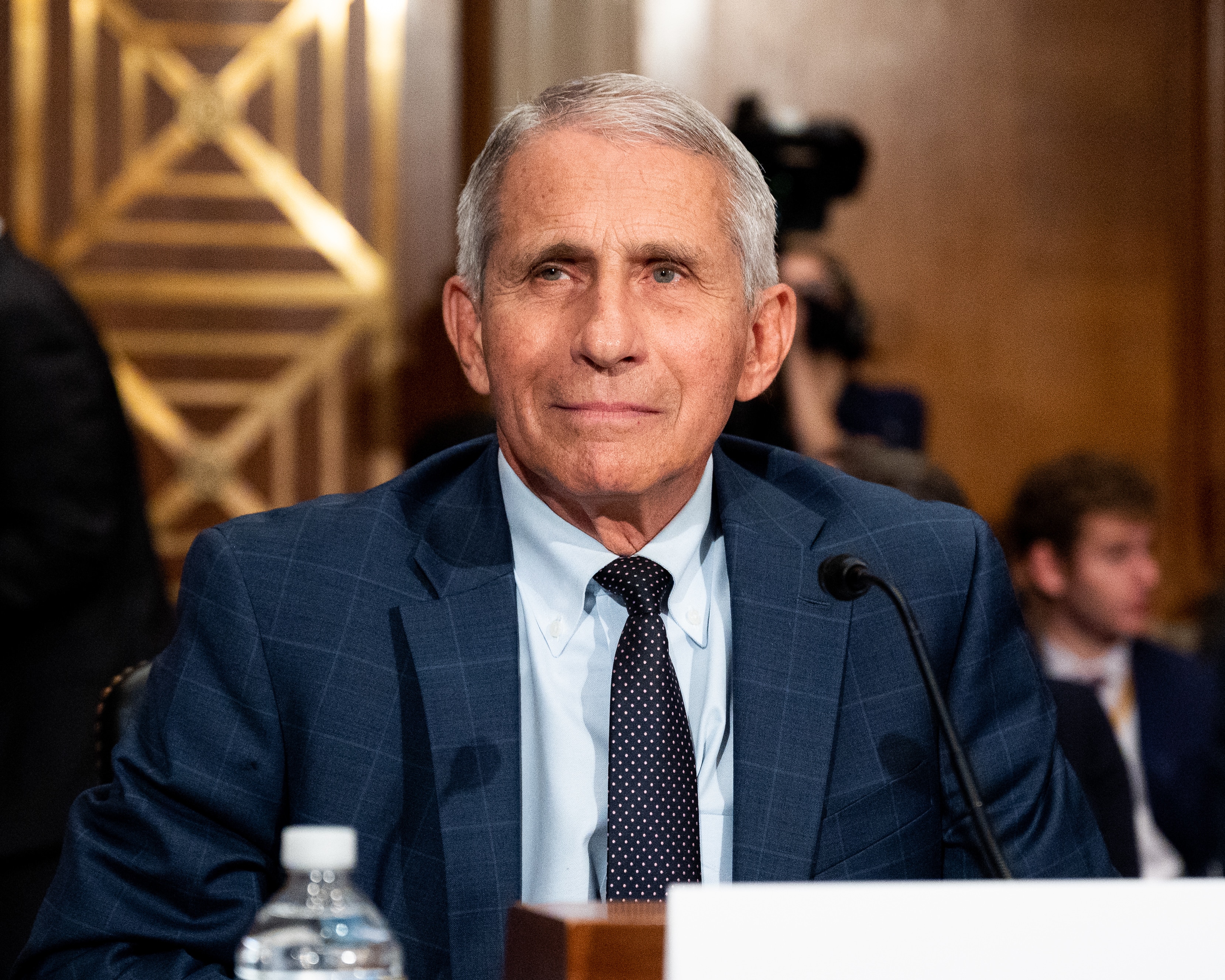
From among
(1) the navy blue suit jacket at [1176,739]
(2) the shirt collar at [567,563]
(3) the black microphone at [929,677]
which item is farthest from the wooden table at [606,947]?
(1) the navy blue suit jacket at [1176,739]

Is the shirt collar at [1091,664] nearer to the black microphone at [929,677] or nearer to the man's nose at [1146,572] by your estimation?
the man's nose at [1146,572]

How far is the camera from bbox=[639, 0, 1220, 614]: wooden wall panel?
15.3ft

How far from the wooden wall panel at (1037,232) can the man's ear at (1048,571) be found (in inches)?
42.9

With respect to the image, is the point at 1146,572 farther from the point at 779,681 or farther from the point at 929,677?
the point at 929,677

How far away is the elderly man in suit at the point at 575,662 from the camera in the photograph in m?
1.33

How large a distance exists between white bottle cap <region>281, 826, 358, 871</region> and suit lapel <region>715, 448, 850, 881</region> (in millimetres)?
589

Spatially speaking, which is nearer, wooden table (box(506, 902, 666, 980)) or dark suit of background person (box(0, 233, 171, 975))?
wooden table (box(506, 902, 666, 980))

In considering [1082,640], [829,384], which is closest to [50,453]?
[829,384]

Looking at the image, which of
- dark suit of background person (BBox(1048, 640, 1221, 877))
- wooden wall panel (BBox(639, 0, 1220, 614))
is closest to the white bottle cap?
dark suit of background person (BBox(1048, 640, 1221, 877))

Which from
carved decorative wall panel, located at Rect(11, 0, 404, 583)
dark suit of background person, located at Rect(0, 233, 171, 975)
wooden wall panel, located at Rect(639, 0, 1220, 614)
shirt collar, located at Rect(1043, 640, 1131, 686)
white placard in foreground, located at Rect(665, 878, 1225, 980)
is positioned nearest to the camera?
white placard in foreground, located at Rect(665, 878, 1225, 980)

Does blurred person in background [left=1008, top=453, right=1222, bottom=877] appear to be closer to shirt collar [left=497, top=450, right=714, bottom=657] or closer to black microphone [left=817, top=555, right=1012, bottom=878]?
shirt collar [left=497, top=450, right=714, bottom=657]

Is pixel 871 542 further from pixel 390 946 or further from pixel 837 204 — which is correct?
pixel 837 204

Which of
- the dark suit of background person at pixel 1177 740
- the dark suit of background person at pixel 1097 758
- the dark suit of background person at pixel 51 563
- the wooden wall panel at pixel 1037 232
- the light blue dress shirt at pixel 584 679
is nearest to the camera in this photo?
the light blue dress shirt at pixel 584 679

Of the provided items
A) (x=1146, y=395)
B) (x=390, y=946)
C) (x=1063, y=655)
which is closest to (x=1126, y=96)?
(x=1146, y=395)
